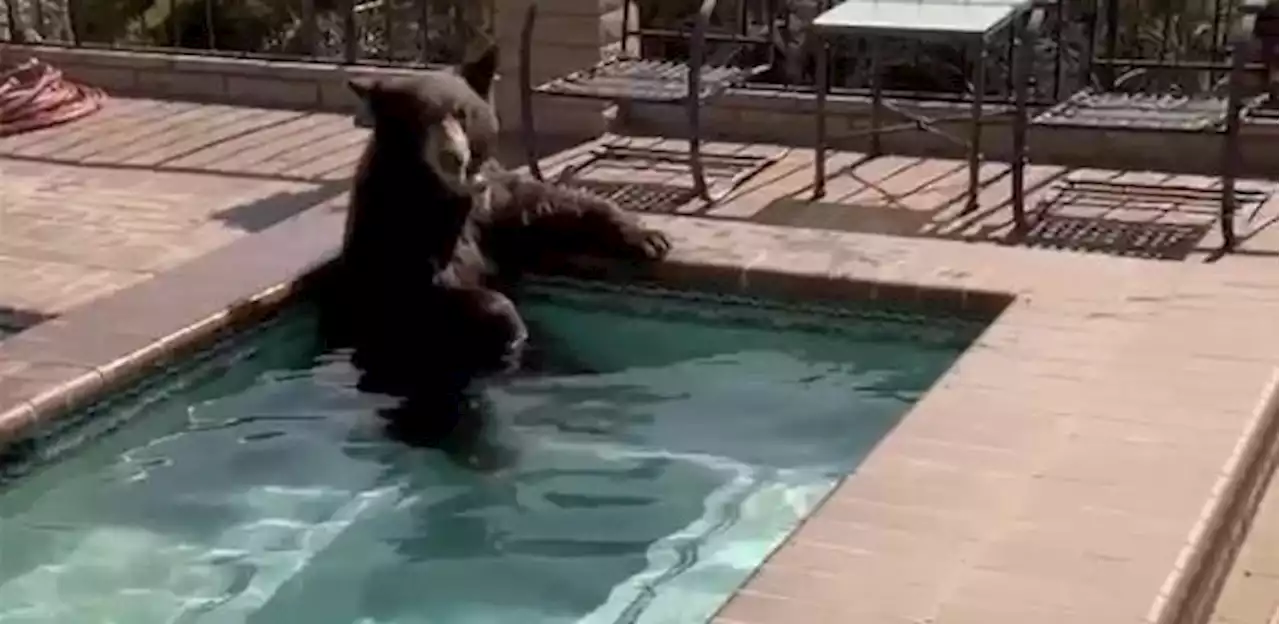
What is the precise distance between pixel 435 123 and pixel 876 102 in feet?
→ 6.61

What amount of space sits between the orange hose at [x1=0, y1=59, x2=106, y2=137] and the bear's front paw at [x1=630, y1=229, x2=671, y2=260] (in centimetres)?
283

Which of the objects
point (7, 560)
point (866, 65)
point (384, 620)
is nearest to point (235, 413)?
point (7, 560)

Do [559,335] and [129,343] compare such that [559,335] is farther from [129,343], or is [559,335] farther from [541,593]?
[541,593]

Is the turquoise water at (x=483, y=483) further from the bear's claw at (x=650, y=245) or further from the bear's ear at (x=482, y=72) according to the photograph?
the bear's ear at (x=482, y=72)

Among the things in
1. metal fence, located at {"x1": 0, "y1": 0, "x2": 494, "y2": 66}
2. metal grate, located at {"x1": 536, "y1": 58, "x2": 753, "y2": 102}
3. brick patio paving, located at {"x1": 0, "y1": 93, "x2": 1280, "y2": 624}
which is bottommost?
brick patio paving, located at {"x1": 0, "y1": 93, "x2": 1280, "y2": 624}

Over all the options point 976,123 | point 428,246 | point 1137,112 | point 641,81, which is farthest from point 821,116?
point 428,246

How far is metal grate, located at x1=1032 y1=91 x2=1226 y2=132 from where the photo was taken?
5.65 metres

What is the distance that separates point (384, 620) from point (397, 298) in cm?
149

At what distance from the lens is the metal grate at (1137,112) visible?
18.5ft

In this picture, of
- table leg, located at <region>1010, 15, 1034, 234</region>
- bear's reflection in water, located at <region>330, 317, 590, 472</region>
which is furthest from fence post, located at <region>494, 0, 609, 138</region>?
bear's reflection in water, located at <region>330, 317, 590, 472</region>

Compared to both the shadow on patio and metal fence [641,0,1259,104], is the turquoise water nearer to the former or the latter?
the shadow on patio

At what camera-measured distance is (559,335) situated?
544 centimetres

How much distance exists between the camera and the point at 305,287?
18.4ft

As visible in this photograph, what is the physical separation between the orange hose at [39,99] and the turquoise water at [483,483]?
2.46m
